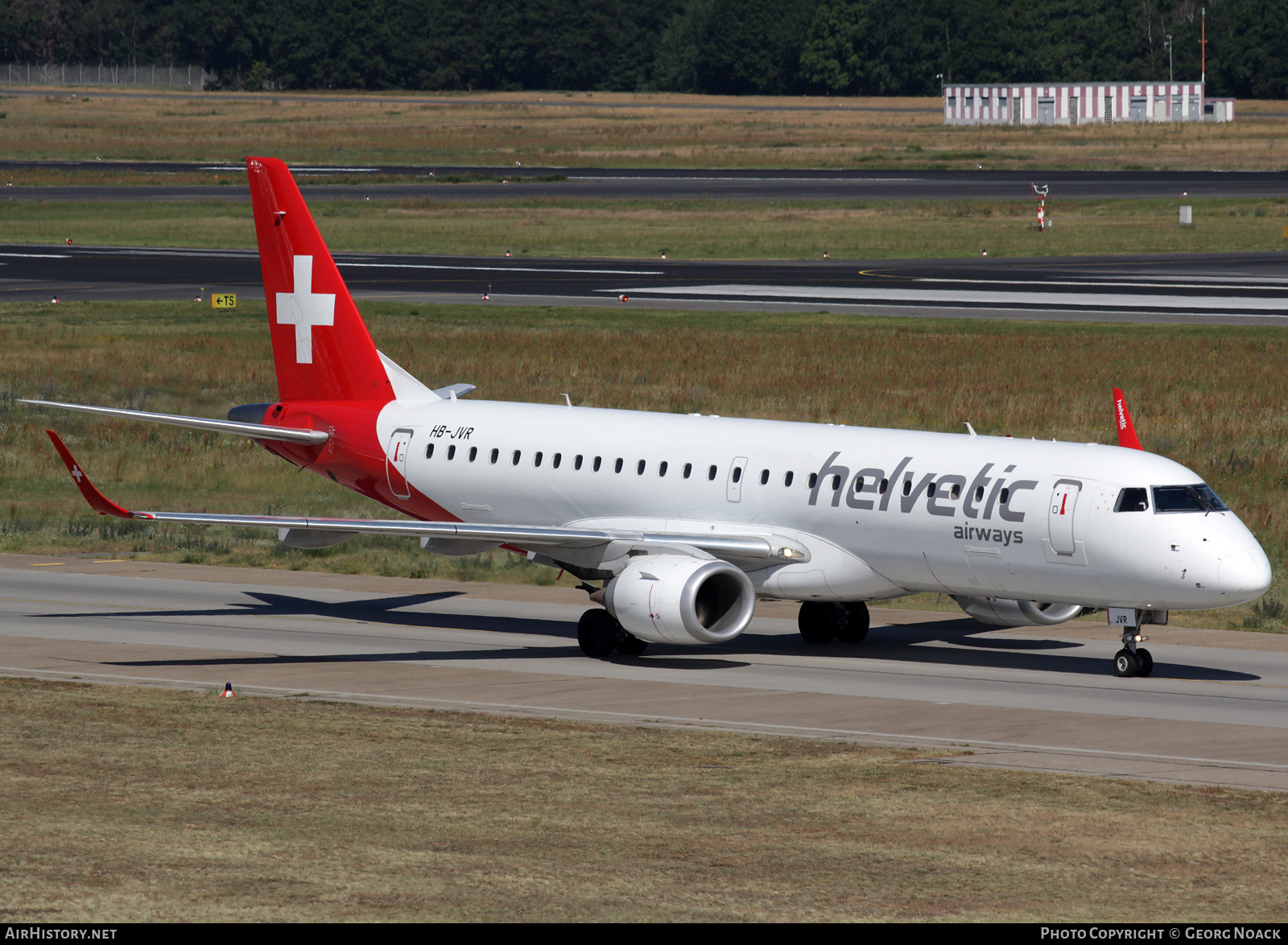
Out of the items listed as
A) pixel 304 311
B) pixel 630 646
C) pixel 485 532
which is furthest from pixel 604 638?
pixel 304 311

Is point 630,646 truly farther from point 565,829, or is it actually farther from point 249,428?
point 565,829

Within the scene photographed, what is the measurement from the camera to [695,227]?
4710 inches

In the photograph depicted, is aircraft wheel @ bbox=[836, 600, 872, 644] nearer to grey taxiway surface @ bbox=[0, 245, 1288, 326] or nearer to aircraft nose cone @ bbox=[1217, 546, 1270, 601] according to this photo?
aircraft nose cone @ bbox=[1217, 546, 1270, 601]

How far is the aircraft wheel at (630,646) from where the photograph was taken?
3269 cm

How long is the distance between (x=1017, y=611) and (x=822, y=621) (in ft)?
11.8

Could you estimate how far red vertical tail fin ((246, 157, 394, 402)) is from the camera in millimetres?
38188

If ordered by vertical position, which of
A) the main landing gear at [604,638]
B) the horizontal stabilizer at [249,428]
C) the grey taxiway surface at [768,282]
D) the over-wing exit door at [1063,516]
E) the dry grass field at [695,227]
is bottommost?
the main landing gear at [604,638]

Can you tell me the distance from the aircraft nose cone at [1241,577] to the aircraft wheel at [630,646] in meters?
9.51

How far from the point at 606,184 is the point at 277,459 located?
97388mm

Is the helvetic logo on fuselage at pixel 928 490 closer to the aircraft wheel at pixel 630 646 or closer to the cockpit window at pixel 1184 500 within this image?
the cockpit window at pixel 1184 500

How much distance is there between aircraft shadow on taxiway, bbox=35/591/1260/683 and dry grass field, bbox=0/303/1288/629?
15.2 feet

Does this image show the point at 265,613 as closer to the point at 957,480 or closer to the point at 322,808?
the point at 957,480

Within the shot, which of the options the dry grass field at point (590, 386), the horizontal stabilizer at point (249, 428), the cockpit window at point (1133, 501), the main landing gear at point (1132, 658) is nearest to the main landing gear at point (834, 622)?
the main landing gear at point (1132, 658)

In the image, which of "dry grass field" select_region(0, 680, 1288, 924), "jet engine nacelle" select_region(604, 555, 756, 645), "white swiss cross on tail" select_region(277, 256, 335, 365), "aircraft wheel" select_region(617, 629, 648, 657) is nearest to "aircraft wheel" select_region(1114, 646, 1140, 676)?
"jet engine nacelle" select_region(604, 555, 756, 645)
